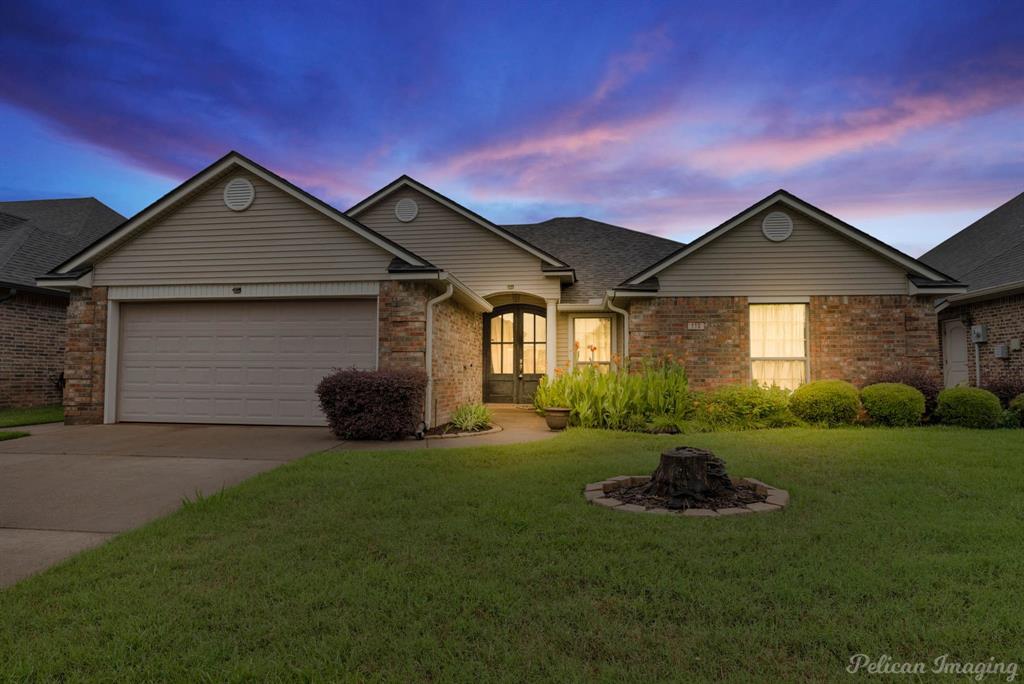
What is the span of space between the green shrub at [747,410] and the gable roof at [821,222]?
126 inches

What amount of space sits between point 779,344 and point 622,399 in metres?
4.53

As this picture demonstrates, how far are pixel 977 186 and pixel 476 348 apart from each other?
16055 mm

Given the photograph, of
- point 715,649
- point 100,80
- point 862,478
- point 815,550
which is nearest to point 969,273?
point 862,478

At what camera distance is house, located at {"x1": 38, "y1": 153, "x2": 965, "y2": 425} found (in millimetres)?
10297

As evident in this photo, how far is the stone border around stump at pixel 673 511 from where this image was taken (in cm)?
435

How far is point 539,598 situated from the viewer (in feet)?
9.16

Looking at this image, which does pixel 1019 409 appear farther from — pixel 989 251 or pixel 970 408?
pixel 989 251

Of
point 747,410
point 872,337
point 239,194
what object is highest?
point 239,194

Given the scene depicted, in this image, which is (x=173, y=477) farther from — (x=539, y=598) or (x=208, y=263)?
(x=208, y=263)

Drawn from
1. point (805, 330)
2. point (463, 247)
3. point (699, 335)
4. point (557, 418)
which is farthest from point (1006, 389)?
point (463, 247)

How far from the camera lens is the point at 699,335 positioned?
38.4ft

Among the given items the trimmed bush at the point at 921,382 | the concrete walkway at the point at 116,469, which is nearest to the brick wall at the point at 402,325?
the concrete walkway at the point at 116,469

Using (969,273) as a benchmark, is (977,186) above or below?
above

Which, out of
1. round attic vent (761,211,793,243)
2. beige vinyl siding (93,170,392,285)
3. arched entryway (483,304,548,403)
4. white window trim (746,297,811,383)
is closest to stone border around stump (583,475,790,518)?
beige vinyl siding (93,170,392,285)
